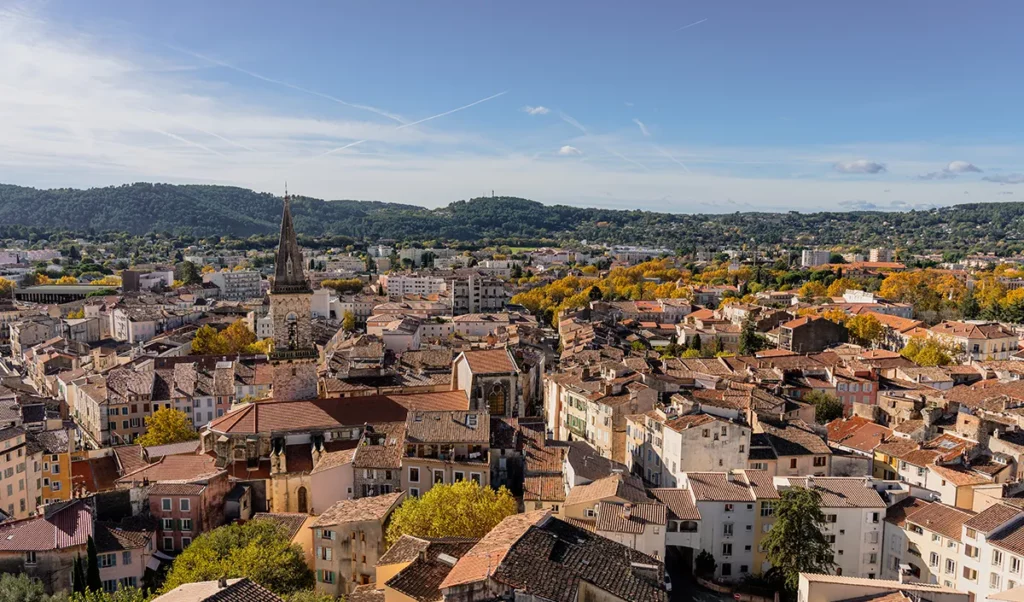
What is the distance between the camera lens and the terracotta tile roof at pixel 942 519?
118 feet

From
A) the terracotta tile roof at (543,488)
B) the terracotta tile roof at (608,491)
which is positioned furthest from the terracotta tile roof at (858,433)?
the terracotta tile roof at (543,488)

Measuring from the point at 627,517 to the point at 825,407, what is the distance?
33959 millimetres

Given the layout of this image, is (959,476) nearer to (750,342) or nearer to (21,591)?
(21,591)

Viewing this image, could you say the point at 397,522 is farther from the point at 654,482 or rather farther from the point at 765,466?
the point at 765,466

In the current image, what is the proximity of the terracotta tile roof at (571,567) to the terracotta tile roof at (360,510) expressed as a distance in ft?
34.1

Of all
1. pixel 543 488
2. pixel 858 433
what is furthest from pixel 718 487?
pixel 858 433

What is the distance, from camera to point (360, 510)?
34.6 meters

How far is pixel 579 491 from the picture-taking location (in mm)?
37031

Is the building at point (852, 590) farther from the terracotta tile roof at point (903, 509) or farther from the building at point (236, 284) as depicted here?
the building at point (236, 284)

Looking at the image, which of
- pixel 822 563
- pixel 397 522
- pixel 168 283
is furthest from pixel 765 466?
pixel 168 283

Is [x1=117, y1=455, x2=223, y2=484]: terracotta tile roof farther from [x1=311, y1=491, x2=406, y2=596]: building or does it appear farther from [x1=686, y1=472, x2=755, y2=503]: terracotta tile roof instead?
[x1=686, y1=472, x2=755, y2=503]: terracotta tile roof

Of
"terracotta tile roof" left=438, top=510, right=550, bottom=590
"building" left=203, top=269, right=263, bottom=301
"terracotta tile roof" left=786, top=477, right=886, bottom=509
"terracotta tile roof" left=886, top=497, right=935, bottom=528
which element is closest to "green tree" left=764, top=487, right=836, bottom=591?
"terracotta tile roof" left=786, top=477, right=886, bottom=509

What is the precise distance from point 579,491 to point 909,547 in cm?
1610

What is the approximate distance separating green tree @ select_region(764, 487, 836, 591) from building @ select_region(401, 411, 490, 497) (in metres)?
14.4
